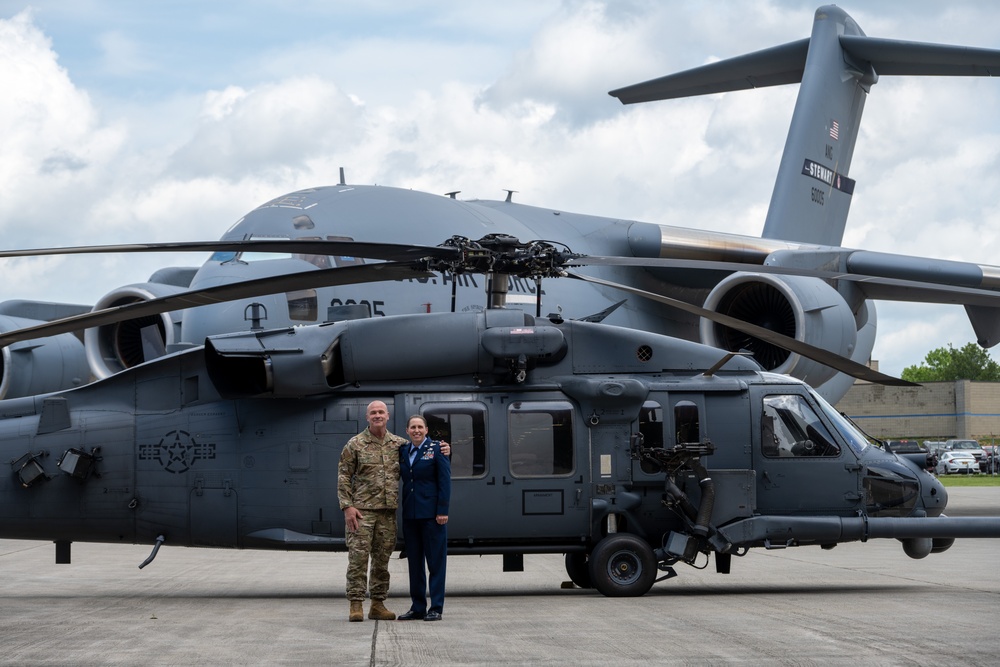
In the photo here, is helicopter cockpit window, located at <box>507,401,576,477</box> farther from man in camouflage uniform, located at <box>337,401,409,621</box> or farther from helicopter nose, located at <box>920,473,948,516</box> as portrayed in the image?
helicopter nose, located at <box>920,473,948,516</box>

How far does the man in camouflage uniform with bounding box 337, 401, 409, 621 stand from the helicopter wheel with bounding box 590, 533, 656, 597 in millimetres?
2252

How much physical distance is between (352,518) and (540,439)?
2.60 m

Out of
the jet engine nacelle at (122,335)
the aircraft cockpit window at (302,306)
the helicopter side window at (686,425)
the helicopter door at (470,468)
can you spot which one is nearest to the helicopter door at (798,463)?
the helicopter side window at (686,425)

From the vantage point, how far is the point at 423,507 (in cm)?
988

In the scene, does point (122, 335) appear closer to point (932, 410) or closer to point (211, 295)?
point (211, 295)

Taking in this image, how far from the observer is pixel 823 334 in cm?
1778

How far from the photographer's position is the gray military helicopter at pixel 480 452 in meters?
11.6

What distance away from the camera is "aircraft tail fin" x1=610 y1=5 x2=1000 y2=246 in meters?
24.4

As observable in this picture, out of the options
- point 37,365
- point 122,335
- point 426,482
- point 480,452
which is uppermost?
point 122,335

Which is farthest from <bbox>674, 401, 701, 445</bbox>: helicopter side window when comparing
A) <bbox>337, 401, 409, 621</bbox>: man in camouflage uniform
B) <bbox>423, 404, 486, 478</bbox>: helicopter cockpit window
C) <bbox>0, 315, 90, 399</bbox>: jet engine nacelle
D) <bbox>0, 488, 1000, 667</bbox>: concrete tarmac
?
<bbox>0, 315, 90, 399</bbox>: jet engine nacelle

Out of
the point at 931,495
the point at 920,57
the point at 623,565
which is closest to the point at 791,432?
the point at 931,495

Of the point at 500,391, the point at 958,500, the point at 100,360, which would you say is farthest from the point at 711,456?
the point at 958,500

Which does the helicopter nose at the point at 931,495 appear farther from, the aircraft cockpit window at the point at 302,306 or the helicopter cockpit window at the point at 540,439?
the aircraft cockpit window at the point at 302,306

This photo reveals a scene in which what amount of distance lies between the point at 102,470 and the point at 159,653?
→ 4545 mm
